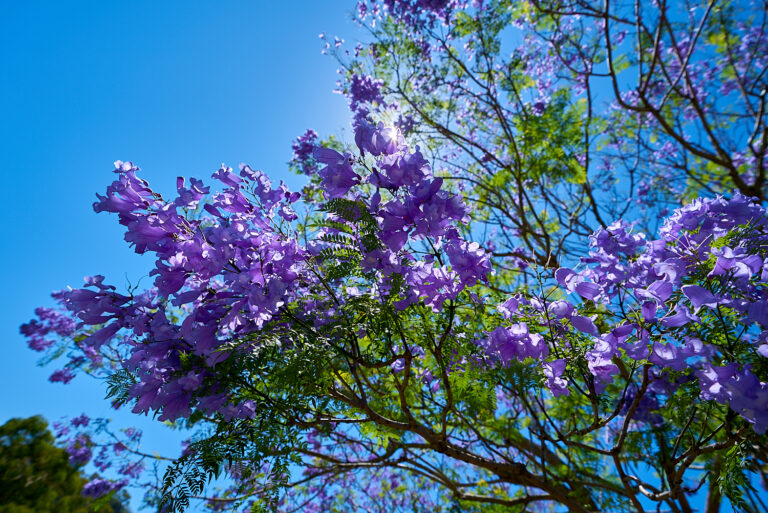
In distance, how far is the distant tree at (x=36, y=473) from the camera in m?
8.68

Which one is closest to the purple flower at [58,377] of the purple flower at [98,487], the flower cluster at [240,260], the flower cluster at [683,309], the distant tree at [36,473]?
the purple flower at [98,487]

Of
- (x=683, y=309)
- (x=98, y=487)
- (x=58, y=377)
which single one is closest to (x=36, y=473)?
(x=58, y=377)

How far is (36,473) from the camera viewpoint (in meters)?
9.09

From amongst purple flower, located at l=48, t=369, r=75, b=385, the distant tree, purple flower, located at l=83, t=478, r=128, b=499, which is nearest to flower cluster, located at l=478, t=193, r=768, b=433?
purple flower, located at l=83, t=478, r=128, b=499

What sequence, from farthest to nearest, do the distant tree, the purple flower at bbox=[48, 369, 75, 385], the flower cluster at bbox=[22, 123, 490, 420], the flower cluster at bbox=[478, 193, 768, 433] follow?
the distant tree → the purple flower at bbox=[48, 369, 75, 385] → the flower cluster at bbox=[22, 123, 490, 420] → the flower cluster at bbox=[478, 193, 768, 433]

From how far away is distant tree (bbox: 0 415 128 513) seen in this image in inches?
342

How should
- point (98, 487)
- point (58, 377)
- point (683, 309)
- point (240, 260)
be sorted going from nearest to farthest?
point (683, 309), point (240, 260), point (98, 487), point (58, 377)

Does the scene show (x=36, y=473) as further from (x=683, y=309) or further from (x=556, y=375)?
(x=683, y=309)

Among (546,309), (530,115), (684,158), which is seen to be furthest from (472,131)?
(546,309)

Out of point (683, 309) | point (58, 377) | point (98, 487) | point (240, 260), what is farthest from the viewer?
point (58, 377)

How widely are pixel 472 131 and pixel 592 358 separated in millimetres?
4644

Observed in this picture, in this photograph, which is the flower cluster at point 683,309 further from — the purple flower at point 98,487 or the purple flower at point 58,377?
the purple flower at point 58,377

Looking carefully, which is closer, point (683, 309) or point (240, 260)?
point (683, 309)

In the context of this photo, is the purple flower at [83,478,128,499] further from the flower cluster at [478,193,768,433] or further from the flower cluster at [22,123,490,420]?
the flower cluster at [478,193,768,433]
